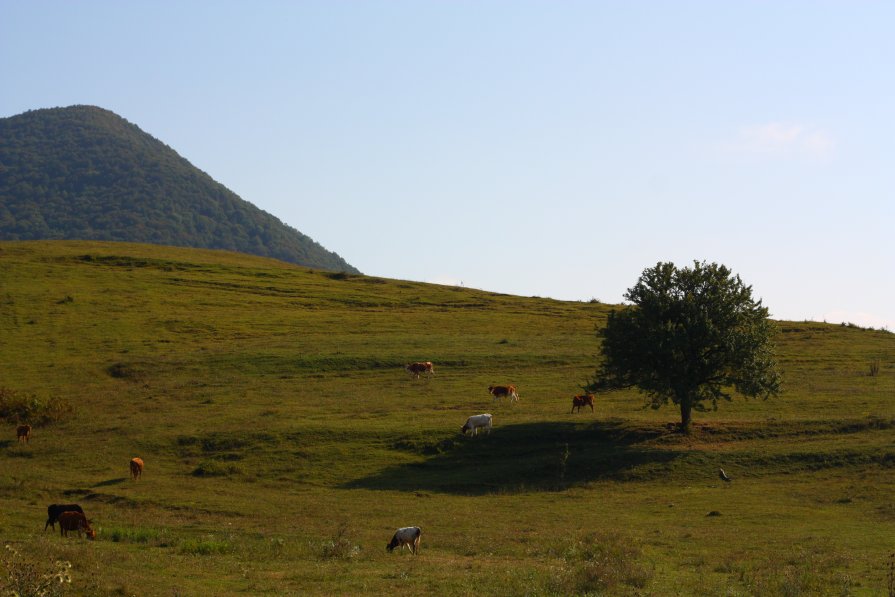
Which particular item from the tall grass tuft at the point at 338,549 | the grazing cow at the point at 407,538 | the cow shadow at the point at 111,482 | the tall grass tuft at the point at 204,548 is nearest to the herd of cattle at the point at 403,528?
the grazing cow at the point at 407,538

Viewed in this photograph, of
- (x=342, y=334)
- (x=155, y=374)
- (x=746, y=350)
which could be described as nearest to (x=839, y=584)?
(x=746, y=350)

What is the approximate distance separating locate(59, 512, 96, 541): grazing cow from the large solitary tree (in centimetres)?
2794

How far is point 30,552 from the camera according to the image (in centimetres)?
2208

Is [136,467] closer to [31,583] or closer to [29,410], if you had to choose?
[29,410]

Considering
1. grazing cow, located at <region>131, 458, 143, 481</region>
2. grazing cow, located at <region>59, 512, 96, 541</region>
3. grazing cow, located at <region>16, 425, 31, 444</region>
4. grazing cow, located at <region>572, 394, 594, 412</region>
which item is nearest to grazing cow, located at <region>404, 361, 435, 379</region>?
grazing cow, located at <region>572, 394, 594, 412</region>

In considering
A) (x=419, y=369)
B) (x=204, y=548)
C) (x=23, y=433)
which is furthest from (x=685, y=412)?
(x=23, y=433)

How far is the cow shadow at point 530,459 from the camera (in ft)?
135

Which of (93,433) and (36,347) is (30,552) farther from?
(36,347)

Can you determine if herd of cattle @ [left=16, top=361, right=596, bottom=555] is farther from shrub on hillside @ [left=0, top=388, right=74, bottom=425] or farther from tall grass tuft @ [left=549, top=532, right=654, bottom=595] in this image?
tall grass tuft @ [left=549, top=532, right=654, bottom=595]

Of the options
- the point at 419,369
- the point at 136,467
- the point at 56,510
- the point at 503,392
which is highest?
the point at 419,369

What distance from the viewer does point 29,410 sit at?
49.1 meters

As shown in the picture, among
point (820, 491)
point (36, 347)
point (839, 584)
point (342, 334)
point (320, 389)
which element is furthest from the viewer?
point (342, 334)

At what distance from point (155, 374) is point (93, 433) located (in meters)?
11.7

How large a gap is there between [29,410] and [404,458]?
66.8 feet
